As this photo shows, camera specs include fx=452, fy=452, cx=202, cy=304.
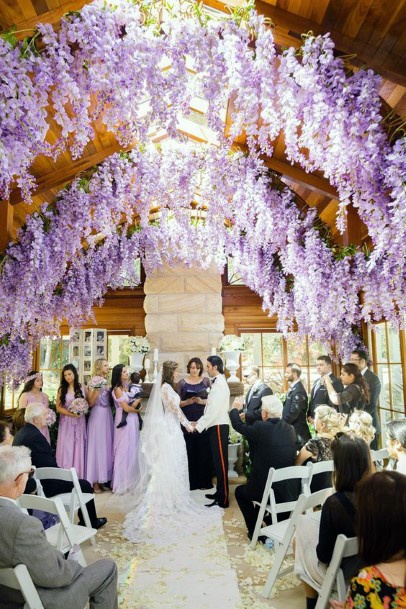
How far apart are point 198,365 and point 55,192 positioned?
2433 mm

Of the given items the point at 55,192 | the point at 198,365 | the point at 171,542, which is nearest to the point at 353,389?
the point at 198,365

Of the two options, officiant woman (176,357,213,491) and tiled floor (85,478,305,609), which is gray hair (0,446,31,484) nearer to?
tiled floor (85,478,305,609)

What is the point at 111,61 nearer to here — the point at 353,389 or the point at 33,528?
the point at 33,528

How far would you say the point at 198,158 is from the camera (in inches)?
192

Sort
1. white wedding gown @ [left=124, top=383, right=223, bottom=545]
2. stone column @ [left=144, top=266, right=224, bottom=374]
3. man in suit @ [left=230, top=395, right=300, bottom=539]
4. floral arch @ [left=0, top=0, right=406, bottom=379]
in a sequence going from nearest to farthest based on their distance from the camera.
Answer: floral arch @ [left=0, top=0, right=406, bottom=379] → man in suit @ [left=230, top=395, right=300, bottom=539] → white wedding gown @ [left=124, top=383, right=223, bottom=545] → stone column @ [left=144, top=266, right=224, bottom=374]

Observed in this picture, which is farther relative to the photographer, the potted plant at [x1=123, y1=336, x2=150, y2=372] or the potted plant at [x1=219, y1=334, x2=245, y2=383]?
the potted plant at [x1=123, y1=336, x2=150, y2=372]

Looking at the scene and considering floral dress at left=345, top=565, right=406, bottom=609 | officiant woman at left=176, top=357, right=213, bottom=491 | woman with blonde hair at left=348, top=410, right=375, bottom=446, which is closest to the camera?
floral dress at left=345, top=565, right=406, bottom=609

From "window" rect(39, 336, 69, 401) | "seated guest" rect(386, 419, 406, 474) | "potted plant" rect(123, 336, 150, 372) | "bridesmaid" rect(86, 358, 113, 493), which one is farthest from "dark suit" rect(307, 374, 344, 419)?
"window" rect(39, 336, 69, 401)

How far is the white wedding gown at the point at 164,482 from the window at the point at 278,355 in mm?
3332

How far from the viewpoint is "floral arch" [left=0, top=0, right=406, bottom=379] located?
2496mm

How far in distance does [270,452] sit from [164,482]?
123 cm

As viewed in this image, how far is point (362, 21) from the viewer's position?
234 centimetres

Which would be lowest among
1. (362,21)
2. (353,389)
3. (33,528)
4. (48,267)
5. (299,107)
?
(33,528)

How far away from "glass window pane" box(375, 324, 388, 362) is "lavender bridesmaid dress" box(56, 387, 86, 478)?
3.37 meters
